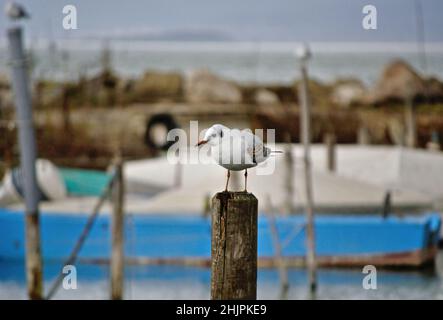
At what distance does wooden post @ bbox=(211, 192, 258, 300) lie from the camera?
7.09 m

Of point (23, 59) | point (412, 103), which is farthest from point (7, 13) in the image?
point (412, 103)

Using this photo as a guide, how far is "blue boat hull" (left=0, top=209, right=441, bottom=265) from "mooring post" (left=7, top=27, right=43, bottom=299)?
8.84 m

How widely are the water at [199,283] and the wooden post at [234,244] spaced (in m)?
13.4

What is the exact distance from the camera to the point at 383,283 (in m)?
23.2

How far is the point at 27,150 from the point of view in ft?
49.4

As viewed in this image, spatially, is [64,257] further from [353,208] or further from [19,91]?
[19,91]

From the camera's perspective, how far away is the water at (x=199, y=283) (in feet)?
71.1

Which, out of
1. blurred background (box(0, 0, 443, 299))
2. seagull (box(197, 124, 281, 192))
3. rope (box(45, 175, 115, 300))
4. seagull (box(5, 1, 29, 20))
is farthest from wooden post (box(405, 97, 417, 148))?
seagull (box(197, 124, 281, 192))

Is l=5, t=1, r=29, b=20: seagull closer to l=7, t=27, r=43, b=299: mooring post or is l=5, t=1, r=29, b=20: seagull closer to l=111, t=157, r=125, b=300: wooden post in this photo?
l=7, t=27, r=43, b=299: mooring post

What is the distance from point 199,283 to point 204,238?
1.75 metres

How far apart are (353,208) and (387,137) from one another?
11212 mm

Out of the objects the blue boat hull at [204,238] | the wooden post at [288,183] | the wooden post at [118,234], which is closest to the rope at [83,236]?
the wooden post at [118,234]

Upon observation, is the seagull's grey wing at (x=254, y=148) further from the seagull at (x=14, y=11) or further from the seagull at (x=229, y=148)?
the seagull at (x=14, y=11)

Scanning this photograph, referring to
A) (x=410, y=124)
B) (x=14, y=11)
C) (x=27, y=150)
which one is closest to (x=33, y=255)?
(x=27, y=150)
